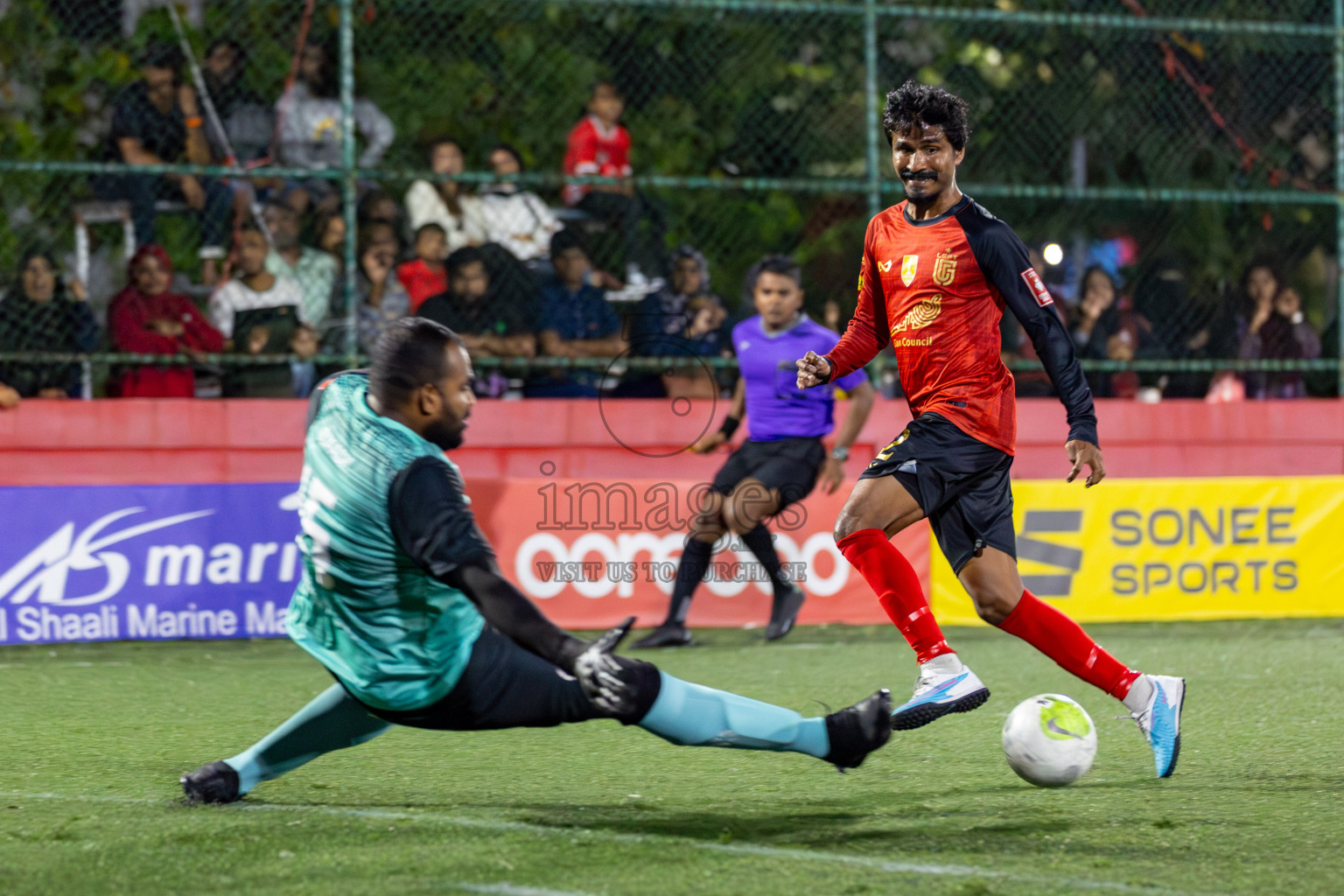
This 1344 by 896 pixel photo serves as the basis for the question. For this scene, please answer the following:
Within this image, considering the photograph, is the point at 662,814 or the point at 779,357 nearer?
the point at 662,814

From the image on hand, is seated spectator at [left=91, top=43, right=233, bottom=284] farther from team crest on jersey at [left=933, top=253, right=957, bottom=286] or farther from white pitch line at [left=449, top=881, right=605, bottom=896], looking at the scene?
white pitch line at [left=449, top=881, right=605, bottom=896]

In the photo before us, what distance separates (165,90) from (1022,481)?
19.8ft

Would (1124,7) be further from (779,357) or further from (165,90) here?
(165,90)

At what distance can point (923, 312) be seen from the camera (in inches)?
208

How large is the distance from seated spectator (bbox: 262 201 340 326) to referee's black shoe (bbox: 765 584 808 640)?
348 centimetres

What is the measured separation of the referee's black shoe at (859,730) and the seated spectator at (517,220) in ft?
22.1

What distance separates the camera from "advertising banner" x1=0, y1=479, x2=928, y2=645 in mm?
8805

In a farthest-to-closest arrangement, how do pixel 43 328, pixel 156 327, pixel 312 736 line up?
pixel 156 327, pixel 43 328, pixel 312 736

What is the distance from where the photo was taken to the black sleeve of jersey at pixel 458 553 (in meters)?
3.47

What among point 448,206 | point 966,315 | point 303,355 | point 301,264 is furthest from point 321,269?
point 966,315

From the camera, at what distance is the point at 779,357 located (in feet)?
28.7

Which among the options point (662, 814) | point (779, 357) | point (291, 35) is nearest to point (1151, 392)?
point (779, 357)

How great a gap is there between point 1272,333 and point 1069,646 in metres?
7.67

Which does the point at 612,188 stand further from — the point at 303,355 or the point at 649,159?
the point at 303,355
